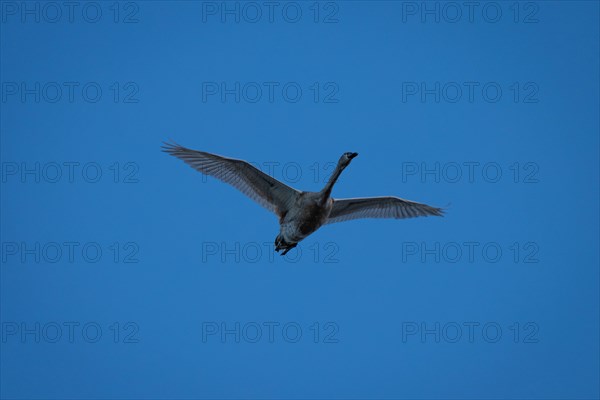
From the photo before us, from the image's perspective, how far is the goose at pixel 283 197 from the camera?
58.1 ft

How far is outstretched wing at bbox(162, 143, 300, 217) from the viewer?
1784 centimetres

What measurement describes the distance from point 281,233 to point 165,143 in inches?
127

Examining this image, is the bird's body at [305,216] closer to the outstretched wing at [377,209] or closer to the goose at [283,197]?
the goose at [283,197]

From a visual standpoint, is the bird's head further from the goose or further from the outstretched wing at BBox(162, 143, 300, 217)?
the outstretched wing at BBox(162, 143, 300, 217)

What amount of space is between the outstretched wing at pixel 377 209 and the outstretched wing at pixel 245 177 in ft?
3.95

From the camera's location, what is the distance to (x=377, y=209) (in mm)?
19500

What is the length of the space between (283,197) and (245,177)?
958 millimetres

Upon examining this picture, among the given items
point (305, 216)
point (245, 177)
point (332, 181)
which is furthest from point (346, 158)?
point (245, 177)

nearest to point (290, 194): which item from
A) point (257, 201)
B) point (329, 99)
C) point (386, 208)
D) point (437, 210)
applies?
point (257, 201)

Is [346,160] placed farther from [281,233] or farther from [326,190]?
[281,233]

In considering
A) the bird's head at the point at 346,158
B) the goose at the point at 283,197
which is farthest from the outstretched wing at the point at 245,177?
the bird's head at the point at 346,158

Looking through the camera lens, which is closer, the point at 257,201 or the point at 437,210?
the point at 257,201

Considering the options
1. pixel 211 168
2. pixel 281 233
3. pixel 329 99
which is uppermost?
pixel 329 99

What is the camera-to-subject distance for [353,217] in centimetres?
1931
